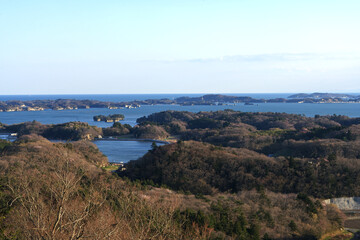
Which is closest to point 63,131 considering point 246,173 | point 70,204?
point 246,173

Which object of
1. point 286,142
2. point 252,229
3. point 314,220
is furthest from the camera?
point 286,142

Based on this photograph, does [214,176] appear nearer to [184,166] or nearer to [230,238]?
[184,166]

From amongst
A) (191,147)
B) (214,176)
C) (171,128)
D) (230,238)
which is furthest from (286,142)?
(171,128)

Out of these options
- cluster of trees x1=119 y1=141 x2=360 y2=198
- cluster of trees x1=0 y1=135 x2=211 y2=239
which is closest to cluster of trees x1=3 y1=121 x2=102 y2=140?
cluster of trees x1=0 y1=135 x2=211 y2=239

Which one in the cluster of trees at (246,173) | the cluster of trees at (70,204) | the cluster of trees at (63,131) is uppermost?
the cluster of trees at (70,204)

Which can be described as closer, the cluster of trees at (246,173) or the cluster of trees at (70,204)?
the cluster of trees at (70,204)

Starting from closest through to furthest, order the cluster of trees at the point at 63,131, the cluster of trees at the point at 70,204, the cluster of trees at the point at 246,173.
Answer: the cluster of trees at the point at 70,204
the cluster of trees at the point at 246,173
the cluster of trees at the point at 63,131

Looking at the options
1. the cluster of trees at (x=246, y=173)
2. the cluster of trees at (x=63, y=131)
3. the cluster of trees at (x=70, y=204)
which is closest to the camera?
A: the cluster of trees at (x=70, y=204)

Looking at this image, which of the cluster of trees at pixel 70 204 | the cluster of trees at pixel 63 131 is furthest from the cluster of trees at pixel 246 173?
the cluster of trees at pixel 63 131

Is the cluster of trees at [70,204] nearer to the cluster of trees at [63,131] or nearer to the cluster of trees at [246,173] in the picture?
the cluster of trees at [246,173]

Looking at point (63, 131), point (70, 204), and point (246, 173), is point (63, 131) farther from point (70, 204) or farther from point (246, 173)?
point (70, 204)

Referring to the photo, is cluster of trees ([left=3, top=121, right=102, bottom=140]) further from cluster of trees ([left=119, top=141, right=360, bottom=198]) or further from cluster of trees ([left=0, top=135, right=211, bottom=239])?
cluster of trees ([left=119, top=141, right=360, bottom=198])
